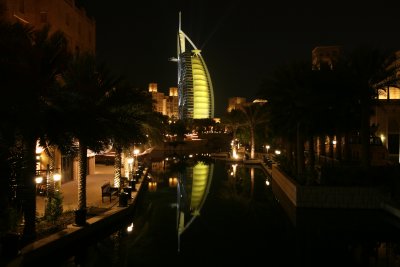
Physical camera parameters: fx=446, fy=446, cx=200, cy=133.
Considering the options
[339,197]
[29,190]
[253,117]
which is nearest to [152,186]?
[339,197]

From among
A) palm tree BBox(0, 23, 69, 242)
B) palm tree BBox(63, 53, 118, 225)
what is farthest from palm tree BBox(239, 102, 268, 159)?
palm tree BBox(0, 23, 69, 242)

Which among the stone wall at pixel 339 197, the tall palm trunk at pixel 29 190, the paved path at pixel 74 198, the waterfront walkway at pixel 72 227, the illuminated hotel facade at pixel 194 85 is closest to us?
the waterfront walkway at pixel 72 227

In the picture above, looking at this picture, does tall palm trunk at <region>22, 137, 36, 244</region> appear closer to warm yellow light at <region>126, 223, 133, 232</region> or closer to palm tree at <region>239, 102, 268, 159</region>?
warm yellow light at <region>126, 223, 133, 232</region>

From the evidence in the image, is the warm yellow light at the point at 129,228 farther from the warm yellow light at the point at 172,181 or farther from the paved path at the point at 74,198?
the warm yellow light at the point at 172,181

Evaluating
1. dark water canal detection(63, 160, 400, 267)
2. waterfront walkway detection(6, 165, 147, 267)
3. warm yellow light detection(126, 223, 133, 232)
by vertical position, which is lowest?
dark water canal detection(63, 160, 400, 267)

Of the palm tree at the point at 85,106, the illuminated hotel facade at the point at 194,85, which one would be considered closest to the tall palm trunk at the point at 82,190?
the palm tree at the point at 85,106

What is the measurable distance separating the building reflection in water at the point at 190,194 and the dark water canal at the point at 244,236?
5cm

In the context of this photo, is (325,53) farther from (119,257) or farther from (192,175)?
(119,257)

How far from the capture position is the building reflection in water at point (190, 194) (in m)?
16.9

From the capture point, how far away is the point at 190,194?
2353 cm

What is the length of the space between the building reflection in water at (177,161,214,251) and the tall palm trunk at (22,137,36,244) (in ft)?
15.8

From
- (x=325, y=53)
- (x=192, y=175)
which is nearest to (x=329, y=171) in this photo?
Result: (x=192, y=175)

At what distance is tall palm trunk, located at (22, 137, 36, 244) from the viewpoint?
35.8 feet

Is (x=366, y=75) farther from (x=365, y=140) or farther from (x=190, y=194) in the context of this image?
(x=190, y=194)
